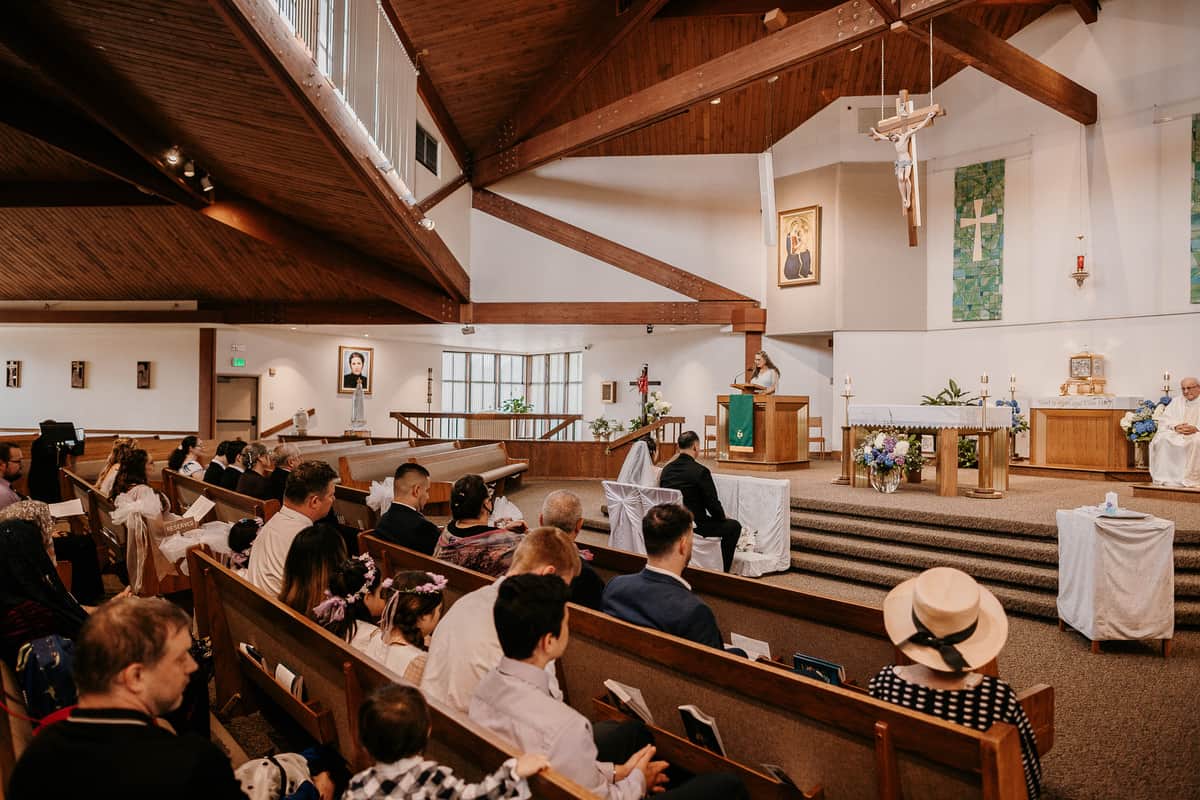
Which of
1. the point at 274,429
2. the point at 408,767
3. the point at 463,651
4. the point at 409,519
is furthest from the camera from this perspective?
the point at 274,429

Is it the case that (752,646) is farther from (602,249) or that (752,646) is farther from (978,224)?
(602,249)

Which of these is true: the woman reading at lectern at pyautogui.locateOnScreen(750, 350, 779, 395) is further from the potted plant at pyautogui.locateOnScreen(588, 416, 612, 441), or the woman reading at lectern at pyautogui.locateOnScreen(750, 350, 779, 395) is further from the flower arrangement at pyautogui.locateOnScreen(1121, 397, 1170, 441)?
the potted plant at pyautogui.locateOnScreen(588, 416, 612, 441)

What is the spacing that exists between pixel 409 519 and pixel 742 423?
5237 millimetres

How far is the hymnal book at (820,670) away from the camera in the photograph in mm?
2242

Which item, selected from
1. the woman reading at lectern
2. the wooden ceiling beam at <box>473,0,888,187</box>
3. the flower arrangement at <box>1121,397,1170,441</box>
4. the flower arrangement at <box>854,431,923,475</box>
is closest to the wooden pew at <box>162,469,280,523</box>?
the flower arrangement at <box>854,431,923,475</box>

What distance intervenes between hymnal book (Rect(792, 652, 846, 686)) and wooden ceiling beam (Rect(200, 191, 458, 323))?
24.9 feet

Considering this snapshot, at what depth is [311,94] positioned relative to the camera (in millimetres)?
4957

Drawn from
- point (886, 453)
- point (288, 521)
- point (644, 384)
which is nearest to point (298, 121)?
point (288, 521)

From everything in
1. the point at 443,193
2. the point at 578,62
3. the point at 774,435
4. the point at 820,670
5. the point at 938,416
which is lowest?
the point at 820,670

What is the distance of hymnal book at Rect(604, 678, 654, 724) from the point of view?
6.95ft

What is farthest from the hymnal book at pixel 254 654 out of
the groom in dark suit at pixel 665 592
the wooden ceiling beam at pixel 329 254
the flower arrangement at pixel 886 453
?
the wooden ceiling beam at pixel 329 254

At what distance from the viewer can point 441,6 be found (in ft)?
23.8

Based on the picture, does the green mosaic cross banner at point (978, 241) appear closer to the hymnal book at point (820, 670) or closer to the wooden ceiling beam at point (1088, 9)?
the wooden ceiling beam at point (1088, 9)

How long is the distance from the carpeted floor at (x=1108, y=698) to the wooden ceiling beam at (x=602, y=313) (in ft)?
19.1
